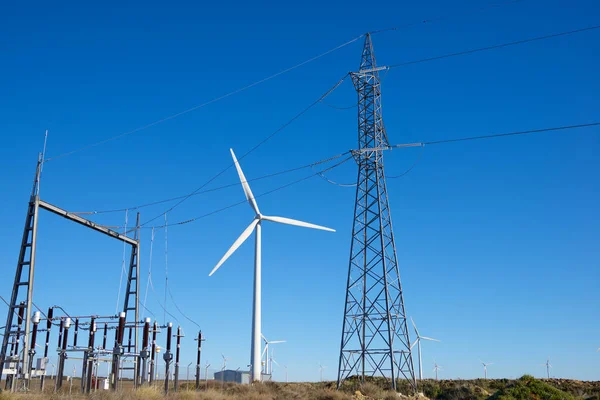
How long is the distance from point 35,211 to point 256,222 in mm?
16323

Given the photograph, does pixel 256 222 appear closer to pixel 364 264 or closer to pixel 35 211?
Result: pixel 364 264

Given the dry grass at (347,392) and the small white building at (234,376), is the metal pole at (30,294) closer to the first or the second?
the dry grass at (347,392)

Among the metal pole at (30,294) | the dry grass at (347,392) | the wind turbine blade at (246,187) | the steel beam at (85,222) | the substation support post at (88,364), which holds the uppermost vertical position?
the wind turbine blade at (246,187)

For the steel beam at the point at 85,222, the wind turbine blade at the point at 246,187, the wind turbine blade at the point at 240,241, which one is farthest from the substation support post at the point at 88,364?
the wind turbine blade at the point at 246,187

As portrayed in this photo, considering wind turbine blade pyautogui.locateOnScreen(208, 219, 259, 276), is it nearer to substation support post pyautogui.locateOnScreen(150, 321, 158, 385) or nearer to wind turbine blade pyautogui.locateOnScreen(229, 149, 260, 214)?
→ wind turbine blade pyautogui.locateOnScreen(229, 149, 260, 214)

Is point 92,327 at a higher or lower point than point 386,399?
higher

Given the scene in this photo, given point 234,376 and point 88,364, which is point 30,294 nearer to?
point 88,364

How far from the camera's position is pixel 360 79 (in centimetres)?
4475

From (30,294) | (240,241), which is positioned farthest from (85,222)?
(240,241)

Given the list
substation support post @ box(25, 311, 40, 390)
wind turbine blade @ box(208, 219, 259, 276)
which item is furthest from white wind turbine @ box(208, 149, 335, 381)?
substation support post @ box(25, 311, 40, 390)

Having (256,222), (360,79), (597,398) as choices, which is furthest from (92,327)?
(597,398)

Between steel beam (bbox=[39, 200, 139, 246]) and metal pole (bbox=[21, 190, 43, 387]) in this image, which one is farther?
steel beam (bbox=[39, 200, 139, 246])

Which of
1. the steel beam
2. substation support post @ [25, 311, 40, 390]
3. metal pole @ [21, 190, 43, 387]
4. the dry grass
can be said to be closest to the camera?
the dry grass

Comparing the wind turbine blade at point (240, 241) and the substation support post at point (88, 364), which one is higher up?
the wind turbine blade at point (240, 241)
